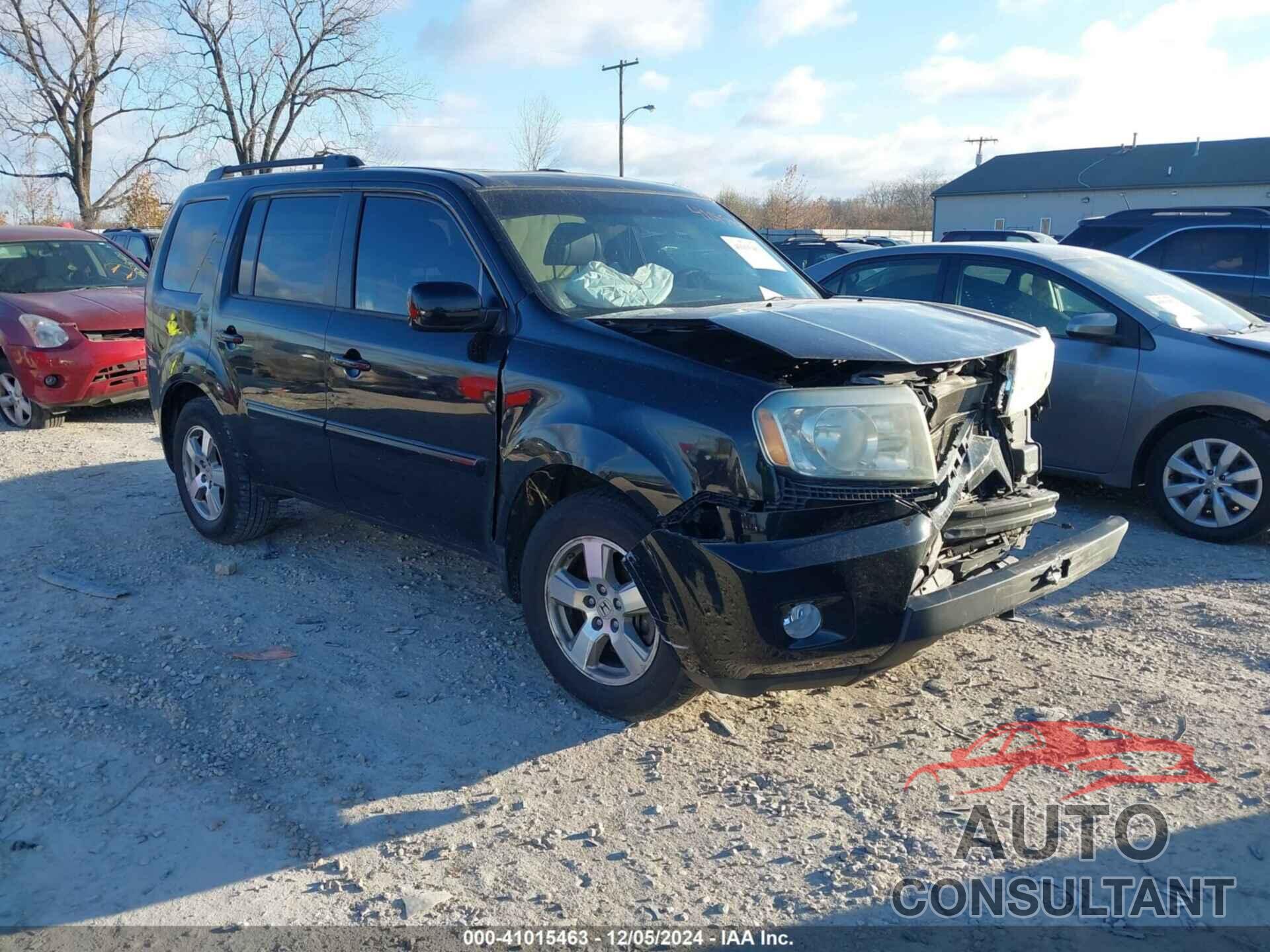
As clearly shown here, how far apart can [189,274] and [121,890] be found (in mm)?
3841

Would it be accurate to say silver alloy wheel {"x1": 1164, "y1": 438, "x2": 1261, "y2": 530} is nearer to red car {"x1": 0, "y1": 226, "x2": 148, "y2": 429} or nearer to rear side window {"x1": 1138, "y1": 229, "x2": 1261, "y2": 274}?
rear side window {"x1": 1138, "y1": 229, "x2": 1261, "y2": 274}

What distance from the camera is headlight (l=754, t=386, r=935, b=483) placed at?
10.2 ft

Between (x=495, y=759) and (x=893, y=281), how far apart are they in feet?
16.4

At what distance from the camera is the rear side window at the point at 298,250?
4.75 metres

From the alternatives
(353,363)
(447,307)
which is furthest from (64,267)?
(447,307)

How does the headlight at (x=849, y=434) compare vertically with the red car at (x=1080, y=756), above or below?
above

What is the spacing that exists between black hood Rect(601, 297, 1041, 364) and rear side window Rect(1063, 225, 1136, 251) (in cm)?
728

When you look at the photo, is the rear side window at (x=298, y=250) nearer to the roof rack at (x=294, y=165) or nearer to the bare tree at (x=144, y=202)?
the roof rack at (x=294, y=165)

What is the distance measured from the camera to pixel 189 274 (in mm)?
5699

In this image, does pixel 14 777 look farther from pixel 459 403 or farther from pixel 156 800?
pixel 459 403

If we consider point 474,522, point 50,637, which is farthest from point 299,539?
point 474,522

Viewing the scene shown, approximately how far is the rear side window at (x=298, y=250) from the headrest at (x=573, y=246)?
118 cm

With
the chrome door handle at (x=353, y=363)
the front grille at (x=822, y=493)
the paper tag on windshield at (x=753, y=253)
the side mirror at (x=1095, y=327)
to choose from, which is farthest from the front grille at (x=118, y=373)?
the front grille at (x=822, y=493)

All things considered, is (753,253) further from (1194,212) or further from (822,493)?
(1194,212)
